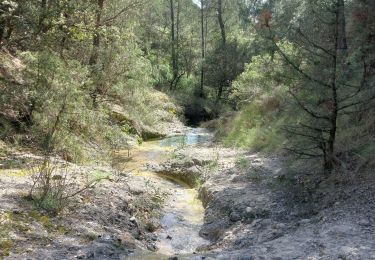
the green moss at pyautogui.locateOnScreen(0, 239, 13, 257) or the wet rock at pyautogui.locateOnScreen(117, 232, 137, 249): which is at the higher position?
the green moss at pyautogui.locateOnScreen(0, 239, 13, 257)

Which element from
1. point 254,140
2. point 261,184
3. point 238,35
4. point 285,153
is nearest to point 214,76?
point 238,35

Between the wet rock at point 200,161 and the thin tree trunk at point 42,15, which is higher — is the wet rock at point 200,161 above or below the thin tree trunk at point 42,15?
below

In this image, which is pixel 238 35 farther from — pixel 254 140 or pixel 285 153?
pixel 285 153

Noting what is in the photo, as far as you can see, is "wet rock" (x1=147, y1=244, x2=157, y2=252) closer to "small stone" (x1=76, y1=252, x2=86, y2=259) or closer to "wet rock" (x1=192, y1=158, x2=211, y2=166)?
"small stone" (x1=76, y1=252, x2=86, y2=259)

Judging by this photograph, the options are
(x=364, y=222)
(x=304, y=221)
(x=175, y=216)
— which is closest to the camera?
(x=364, y=222)

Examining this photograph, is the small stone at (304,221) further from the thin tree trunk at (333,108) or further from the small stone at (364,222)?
the thin tree trunk at (333,108)

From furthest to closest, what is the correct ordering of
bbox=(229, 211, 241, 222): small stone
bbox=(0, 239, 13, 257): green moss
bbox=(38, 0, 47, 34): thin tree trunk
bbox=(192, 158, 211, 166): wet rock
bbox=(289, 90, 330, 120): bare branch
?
1. bbox=(192, 158, 211, 166): wet rock
2. bbox=(38, 0, 47, 34): thin tree trunk
3. bbox=(289, 90, 330, 120): bare branch
4. bbox=(229, 211, 241, 222): small stone
5. bbox=(0, 239, 13, 257): green moss

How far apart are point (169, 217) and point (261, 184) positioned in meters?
2.25

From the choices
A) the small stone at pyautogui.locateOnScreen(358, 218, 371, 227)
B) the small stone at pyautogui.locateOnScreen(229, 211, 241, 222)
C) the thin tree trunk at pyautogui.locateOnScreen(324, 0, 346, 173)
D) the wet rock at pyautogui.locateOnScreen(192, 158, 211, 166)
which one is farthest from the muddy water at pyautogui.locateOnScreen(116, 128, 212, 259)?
the thin tree trunk at pyautogui.locateOnScreen(324, 0, 346, 173)

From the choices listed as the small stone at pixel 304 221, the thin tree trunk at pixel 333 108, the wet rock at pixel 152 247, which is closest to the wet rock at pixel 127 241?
the wet rock at pixel 152 247

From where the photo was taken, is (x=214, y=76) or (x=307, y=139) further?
(x=214, y=76)

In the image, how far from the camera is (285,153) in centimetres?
1216

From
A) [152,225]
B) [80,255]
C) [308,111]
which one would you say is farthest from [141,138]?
[80,255]

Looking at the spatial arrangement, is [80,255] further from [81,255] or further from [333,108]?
[333,108]
